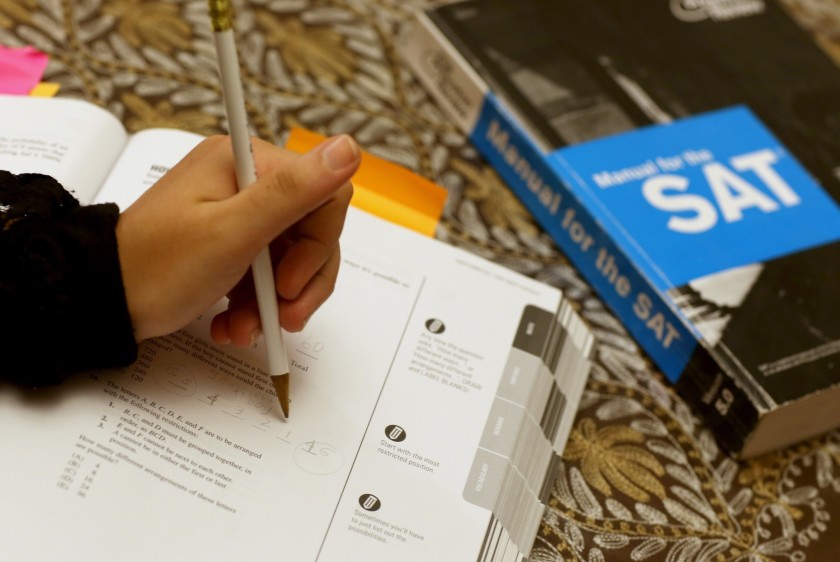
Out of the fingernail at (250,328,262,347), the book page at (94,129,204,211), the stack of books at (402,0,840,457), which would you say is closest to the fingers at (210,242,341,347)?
the fingernail at (250,328,262,347)

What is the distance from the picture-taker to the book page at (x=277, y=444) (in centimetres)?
37

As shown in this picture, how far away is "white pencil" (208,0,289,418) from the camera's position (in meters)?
0.32

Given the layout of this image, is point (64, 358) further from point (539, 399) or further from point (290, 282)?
point (539, 399)

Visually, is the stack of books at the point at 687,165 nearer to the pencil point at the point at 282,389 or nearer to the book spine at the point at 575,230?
the book spine at the point at 575,230

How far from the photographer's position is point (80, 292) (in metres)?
0.36

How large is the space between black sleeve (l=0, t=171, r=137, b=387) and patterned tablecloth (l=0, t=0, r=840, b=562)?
19 centimetres

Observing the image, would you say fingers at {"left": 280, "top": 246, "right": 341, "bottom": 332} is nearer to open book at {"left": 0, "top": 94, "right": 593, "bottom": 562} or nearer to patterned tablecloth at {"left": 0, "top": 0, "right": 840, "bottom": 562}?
open book at {"left": 0, "top": 94, "right": 593, "bottom": 562}

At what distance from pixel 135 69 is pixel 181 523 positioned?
34cm

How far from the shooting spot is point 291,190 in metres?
0.35

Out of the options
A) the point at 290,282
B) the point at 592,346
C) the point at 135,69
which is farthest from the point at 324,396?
the point at 135,69

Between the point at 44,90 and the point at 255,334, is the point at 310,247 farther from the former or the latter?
the point at 44,90

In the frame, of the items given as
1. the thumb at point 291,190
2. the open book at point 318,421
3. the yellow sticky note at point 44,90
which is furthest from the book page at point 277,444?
the yellow sticky note at point 44,90

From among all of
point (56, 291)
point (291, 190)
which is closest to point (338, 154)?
point (291, 190)

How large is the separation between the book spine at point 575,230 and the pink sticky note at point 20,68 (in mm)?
265
